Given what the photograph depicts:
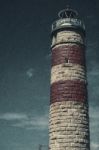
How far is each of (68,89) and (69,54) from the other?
9.11 feet

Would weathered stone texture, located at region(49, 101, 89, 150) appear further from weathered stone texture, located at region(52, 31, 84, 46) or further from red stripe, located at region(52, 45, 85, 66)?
weathered stone texture, located at region(52, 31, 84, 46)

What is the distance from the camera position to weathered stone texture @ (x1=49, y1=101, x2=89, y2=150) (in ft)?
64.6

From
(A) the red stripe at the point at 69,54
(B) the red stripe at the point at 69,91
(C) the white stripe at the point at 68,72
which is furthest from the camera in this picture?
(A) the red stripe at the point at 69,54

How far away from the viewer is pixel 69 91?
20.7 m

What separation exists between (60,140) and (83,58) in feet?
21.7

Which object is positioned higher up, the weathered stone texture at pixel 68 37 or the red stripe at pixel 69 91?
the weathered stone texture at pixel 68 37

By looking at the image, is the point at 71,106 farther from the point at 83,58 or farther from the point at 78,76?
the point at 83,58

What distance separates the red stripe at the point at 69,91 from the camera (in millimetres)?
20641

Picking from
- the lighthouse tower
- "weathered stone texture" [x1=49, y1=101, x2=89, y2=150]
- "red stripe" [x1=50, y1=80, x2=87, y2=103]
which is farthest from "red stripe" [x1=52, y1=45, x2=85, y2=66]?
"weathered stone texture" [x1=49, y1=101, x2=89, y2=150]

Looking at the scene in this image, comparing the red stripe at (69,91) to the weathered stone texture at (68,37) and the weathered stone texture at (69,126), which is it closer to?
the weathered stone texture at (69,126)

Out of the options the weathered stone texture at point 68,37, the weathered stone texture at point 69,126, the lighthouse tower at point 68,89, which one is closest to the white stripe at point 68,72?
the lighthouse tower at point 68,89

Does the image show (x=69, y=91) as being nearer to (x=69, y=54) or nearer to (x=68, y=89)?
(x=68, y=89)

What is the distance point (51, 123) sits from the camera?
20.8 m

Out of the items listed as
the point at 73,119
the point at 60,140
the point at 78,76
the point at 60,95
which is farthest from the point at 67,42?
the point at 60,140
